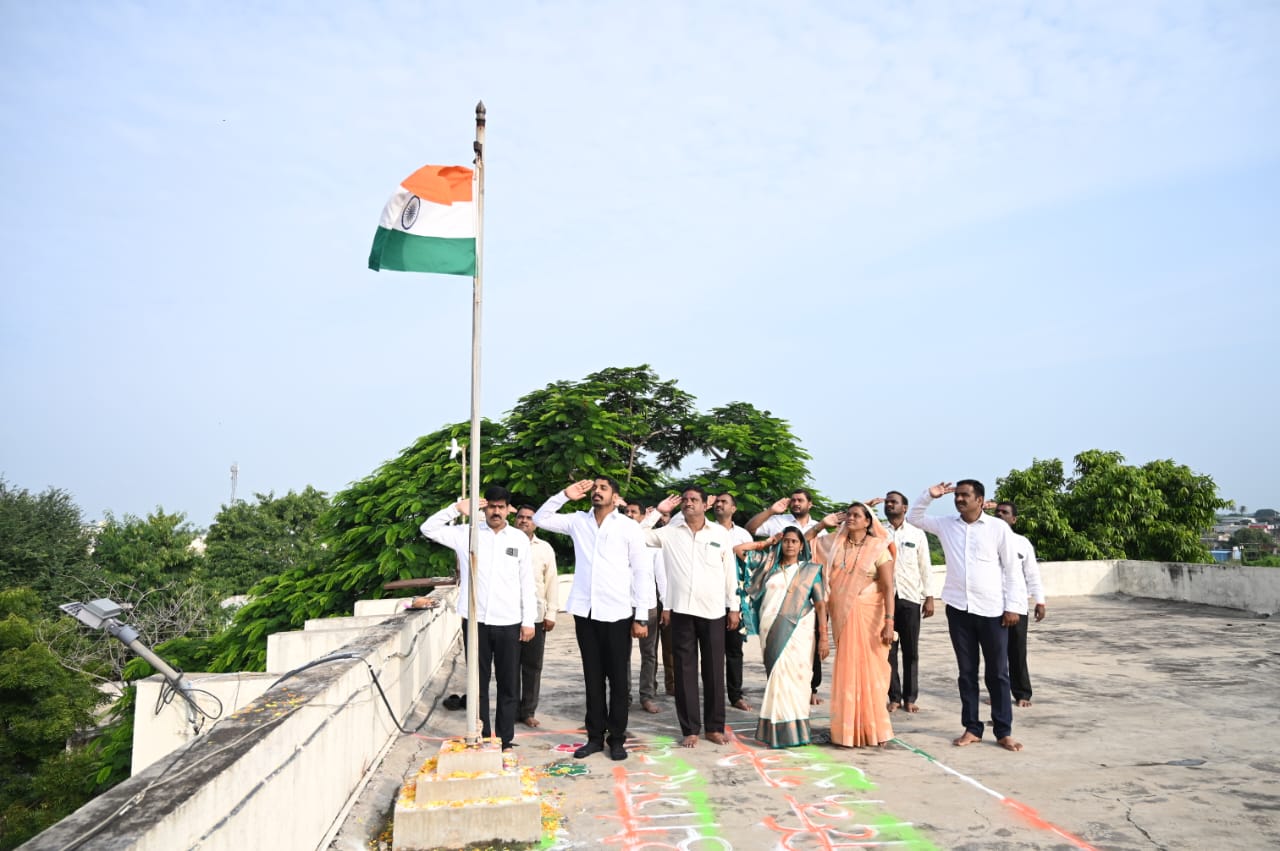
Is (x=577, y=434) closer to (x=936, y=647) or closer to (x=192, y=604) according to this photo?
(x=936, y=647)

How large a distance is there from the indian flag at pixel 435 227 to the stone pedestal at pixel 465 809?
9.05ft

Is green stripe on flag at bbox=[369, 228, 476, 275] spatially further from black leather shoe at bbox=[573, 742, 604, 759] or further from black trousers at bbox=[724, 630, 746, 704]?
black trousers at bbox=[724, 630, 746, 704]

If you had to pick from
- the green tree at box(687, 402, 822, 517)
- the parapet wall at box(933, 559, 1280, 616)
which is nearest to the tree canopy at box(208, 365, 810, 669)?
the green tree at box(687, 402, 822, 517)

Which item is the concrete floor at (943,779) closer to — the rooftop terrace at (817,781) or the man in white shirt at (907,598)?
the rooftop terrace at (817,781)

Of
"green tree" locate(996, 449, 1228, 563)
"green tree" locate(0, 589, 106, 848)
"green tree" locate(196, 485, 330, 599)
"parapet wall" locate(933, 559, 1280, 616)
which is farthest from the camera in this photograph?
"green tree" locate(196, 485, 330, 599)

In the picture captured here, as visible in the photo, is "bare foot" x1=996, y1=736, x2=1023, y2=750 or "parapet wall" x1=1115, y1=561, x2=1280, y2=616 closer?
"bare foot" x1=996, y1=736, x2=1023, y2=750

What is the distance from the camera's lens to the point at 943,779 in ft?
18.4

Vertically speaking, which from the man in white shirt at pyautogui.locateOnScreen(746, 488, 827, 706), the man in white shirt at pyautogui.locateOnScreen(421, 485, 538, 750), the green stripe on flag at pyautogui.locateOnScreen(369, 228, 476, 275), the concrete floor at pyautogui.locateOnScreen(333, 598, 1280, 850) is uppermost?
the green stripe on flag at pyautogui.locateOnScreen(369, 228, 476, 275)

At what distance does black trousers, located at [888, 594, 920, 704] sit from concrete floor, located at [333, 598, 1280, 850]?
0.23m

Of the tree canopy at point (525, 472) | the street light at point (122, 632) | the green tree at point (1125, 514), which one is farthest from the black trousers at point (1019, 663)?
the green tree at point (1125, 514)

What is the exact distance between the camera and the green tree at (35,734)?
95.0 ft

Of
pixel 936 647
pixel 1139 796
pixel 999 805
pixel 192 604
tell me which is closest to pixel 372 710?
pixel 999 805

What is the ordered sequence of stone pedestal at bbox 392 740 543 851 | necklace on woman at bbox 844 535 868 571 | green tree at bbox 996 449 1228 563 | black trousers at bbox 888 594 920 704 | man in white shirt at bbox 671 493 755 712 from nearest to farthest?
1. stone pedestal at bbox 392 740 543 851
2. necklace on woman at bbox 844 535 868 571
3. man in white shirt at bbox 671 493 755 712
4. black trousers at bbox 888 594 920 704
5. green tree at bbox 996 449 1228 563

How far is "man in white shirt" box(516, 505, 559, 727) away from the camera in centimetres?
758
